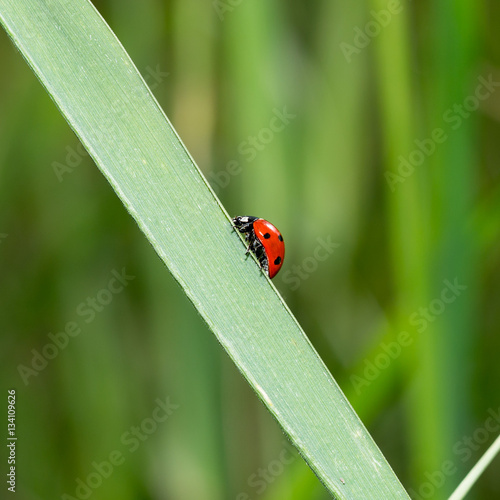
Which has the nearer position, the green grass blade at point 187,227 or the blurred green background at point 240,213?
the green grass blade at point 187,227

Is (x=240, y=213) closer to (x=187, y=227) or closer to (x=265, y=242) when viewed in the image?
(x=265, y=242)

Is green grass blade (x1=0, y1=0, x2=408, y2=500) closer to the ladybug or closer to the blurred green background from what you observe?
the ladybug

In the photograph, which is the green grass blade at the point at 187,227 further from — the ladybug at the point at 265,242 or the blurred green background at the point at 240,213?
the blurred green background at the point at 240,213

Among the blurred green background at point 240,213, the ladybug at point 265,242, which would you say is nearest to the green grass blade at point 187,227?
the ladybug at point 265,242

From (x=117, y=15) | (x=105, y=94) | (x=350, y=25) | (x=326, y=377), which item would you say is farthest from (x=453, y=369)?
(x=117, y=15)

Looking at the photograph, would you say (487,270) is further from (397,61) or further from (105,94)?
(105,94)

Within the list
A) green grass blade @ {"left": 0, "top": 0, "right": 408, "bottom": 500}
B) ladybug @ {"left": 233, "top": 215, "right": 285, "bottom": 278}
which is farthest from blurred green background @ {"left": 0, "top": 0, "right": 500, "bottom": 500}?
green grass blade @ {"left": 0, "top": 0, "right": 408, "bottom": 500}
